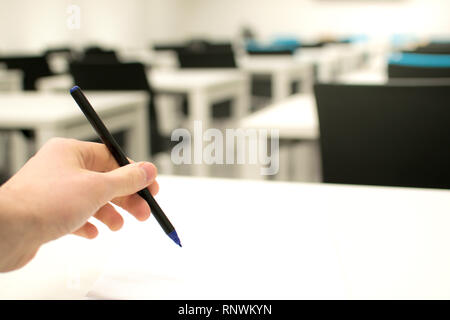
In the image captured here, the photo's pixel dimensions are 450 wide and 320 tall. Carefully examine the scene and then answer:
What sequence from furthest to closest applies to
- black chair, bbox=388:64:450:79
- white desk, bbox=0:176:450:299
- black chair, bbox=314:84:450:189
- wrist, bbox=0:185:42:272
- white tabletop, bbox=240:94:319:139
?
1. white tabletop, bbox=240:94:319:139
2. black chair, bbox=388:64:450:79
3. black chair, bbox=314:84:450:189
4. white desk, bbox=0:176:450:299
5. wrist, bbox=0:185:42:272

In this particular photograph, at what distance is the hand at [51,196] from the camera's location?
42 centimetres

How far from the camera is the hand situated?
42cm

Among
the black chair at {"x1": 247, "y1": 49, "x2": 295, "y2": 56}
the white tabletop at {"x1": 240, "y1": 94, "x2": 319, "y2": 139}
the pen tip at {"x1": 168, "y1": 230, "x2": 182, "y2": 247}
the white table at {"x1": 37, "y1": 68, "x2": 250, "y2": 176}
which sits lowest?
the white table at {"x1": 37, "y1": 68, "x2": 250, "y2": 176}

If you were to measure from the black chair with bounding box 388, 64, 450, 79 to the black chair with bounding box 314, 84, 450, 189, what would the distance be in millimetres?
271

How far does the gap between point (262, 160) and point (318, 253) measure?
96 cm

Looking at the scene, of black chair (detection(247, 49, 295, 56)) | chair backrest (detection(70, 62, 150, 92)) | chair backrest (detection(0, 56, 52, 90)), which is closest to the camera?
chair backrest (detection(70, 62, 150, 92))

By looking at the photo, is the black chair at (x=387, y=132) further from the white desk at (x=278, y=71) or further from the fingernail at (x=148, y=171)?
the white desk at (x=278, y=71)

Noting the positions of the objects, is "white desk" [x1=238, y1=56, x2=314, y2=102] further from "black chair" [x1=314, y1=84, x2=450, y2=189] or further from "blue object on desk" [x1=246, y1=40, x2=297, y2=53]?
"black chair" [x1=314, y1=84, x2=450, y2=189]

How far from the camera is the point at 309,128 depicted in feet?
4.85

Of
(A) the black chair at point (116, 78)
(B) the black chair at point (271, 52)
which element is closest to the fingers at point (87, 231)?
(A) the black chair at point (116, 78)

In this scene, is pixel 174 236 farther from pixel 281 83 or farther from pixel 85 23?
pixel 85 23

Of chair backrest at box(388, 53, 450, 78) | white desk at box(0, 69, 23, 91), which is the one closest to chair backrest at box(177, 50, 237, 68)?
white desk at box(0, 69, 23, 91)
